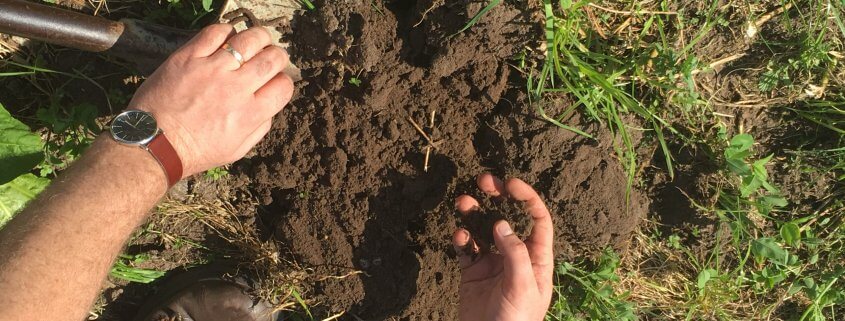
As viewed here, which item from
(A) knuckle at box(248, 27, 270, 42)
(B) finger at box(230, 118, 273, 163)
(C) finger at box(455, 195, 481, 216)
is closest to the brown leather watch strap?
(B) finger at box(230, 118, 273, 163)

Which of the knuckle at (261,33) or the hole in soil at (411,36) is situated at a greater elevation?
the knuckle at (261,33)

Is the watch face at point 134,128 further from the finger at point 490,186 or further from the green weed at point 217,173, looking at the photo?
the finger at point 490,186

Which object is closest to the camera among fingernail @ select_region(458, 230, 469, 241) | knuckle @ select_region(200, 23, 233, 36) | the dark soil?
knuckle @ select_region(200, 23, 233, 36)

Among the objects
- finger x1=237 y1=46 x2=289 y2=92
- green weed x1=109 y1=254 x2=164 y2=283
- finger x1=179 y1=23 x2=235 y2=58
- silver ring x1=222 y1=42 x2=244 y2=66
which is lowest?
green weed x1=109 y1=254 x2=164 y2=283

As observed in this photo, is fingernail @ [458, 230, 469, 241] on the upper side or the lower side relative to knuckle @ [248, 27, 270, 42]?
lower

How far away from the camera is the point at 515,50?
7.44 feet

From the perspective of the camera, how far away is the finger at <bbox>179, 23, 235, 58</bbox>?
1989 mm

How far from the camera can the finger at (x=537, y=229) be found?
228cm

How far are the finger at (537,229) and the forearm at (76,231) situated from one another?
3.87 ft

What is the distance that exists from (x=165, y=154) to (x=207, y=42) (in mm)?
370

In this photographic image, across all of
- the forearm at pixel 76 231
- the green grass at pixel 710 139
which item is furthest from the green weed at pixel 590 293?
the forearm at pixel 76 231

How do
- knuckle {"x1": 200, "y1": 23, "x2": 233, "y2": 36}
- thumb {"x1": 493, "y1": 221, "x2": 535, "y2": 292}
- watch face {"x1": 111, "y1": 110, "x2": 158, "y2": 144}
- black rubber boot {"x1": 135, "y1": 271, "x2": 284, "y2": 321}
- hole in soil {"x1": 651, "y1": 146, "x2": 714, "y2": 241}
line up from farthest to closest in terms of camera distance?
black rubber boot {"x1": 135, "y1": 271, "x2": 284, "y2": 321}, hole in soil {"x1": 651, "y1": 146, "x2": 714, "y2": 241}, thumb {"x1": 493, "y1": 221, "x2": 535, "y2": 292}, knuckle {"x1": 200, "y1": 23, "x2": 233, "y2": 36}, watch face {"x1": 111, "y1": 110, "x2": 158, "y2": 144}

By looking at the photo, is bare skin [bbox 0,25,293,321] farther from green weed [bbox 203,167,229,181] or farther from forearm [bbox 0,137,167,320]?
green weed [bbox 203,167,229,181]

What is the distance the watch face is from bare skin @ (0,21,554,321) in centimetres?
3
